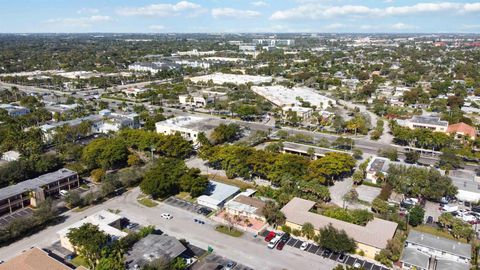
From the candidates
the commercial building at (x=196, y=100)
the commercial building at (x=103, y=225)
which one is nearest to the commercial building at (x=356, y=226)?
the commercial building at (x=103, y=225)

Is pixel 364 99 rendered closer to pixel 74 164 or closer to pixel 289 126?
pixel 289 126

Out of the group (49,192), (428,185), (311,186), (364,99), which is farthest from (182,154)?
(364,99)

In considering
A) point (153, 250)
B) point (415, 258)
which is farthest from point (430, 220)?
point (153, 250)

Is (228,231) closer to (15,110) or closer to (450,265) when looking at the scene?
(450,265)

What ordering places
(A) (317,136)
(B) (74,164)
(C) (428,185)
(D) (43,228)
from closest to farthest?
(D) (43,228) < (C) (428,185) < (B) (74,164) < (A) (317,136)

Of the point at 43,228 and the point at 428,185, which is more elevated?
the point at 428,185

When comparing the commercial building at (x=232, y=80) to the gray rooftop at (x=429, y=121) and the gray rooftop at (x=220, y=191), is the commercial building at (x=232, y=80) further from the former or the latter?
the gray rooftop at (x=220, y=191)

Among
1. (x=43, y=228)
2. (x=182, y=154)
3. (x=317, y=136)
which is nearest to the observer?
(x=43, y=228)
